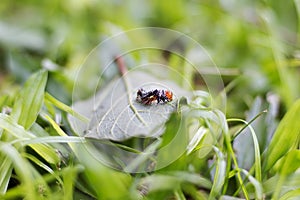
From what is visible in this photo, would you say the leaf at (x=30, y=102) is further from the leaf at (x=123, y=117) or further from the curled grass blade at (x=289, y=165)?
the curled grass blade at (x=289, y=165)

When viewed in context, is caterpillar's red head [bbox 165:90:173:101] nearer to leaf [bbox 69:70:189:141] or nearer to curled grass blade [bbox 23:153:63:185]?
leaf [bbox 69:70:189:141]

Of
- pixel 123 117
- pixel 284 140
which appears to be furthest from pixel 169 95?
pixel 284 140

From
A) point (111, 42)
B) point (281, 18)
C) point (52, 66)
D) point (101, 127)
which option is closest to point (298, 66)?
point (281, 18)

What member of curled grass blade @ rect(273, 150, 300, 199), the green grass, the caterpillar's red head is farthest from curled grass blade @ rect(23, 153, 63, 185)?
curled grass blade @ rect(273, 150, 300, 199)

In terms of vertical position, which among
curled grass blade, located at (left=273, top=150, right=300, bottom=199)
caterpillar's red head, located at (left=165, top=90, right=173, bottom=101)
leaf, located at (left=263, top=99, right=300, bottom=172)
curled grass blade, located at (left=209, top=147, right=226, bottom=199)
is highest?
caterpillar's red head, located at (left=165, top=90, right=173, bottom=101)

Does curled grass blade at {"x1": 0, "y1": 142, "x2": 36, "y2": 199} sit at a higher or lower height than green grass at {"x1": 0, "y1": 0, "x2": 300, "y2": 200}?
lower

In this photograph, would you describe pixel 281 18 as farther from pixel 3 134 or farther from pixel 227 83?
pixel 3 134

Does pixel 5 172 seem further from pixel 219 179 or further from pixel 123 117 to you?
pixel 219 179
